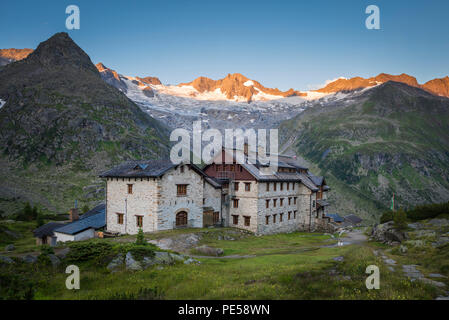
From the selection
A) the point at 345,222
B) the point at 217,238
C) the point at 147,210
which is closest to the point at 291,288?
the point at 217,238

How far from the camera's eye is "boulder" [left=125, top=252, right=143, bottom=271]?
1962cm

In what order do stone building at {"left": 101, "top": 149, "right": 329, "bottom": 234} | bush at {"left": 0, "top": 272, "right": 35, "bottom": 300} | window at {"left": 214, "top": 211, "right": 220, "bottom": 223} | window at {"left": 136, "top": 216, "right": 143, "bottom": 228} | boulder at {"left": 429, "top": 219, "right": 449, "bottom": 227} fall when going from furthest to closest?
window at {"left": 214, "top": 211, "right": 220, "bottom": 223}
window at {"left": 136, "top": 216, "right": 143, "bottom": 228}
stone building at {"left": 101, "top": 149, "right": 329, "bottom": 234}
boulder at {"left": 429, "top": 219, "right": 449, "bottom": 227}
bush at {"left": 0, "top": 272, "right": 35, "bottom": 300}

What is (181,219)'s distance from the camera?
43.9 metres

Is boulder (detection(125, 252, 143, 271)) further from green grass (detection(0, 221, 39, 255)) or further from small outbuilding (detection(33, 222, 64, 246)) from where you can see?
small outbuilding (detection(33, 222, 64, 246))

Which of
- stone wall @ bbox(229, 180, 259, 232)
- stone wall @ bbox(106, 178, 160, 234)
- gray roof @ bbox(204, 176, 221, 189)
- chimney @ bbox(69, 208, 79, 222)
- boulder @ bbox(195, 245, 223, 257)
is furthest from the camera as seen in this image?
chimney @ bbox(69, 208, 79, 222)

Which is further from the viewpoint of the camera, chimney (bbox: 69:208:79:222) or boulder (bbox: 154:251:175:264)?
chimney (bbox: 69:208:79:222)

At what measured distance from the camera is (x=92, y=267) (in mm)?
20141

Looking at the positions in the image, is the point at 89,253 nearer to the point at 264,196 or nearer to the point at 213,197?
the point at 213,197

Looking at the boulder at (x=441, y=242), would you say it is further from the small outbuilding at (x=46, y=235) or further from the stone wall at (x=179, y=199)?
the small outbuilding at (x=46, y=235)

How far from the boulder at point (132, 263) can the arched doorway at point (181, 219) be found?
22.8m

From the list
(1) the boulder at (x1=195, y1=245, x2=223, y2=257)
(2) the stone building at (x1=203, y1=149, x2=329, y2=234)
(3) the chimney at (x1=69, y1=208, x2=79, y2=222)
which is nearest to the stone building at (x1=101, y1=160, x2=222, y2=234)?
(2) the stone building at (x1=203, y1=149, x2=329, y2=234)

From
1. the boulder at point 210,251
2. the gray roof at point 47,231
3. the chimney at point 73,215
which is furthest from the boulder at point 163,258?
the chimney at point 73,215

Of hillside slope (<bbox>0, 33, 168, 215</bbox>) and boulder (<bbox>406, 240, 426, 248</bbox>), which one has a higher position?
hillside slope (<bbox>0, 33, 168, 215</bbox>)

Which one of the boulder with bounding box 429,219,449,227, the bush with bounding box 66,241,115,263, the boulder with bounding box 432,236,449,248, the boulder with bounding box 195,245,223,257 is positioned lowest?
the boulder with bounding box 195,245,223,257
